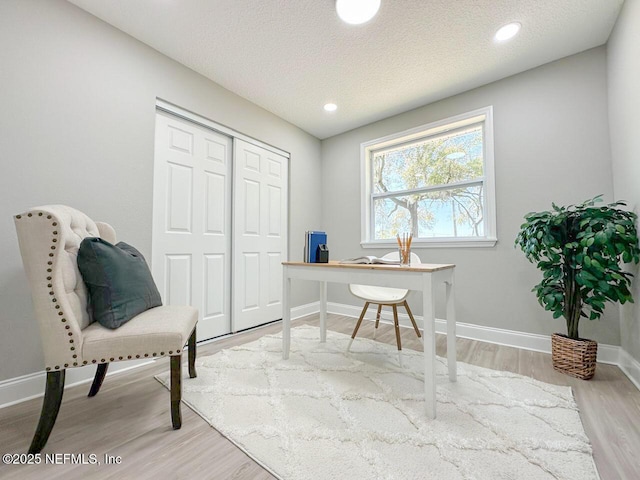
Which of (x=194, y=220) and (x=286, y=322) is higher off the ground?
(x=194, y=220)

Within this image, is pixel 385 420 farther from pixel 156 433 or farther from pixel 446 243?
pixel 446 243

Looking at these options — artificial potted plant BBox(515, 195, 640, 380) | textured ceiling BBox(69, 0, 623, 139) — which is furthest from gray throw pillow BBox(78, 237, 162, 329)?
artificial potted plant BBox(515, 195, 640, 380)

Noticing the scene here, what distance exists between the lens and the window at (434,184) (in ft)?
8.90

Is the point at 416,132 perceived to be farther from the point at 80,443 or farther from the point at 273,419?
the point at 80,443

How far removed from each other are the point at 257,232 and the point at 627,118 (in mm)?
3083

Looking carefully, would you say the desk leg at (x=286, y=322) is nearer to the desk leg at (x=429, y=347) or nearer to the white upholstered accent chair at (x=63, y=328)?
the white upholstered accent chair at (x=63, y=328)

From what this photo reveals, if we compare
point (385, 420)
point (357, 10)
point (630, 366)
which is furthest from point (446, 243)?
point (357, 10)

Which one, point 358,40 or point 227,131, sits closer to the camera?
point 358,40

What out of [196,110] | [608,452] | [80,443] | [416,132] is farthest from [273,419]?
[416,132]

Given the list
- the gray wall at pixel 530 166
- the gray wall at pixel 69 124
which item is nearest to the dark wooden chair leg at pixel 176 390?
the gray wall at pixel 69 124

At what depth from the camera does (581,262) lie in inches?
69.4

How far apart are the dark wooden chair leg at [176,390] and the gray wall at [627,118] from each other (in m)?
2.66

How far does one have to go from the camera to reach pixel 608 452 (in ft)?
3.70

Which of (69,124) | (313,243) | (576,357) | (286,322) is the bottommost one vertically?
(576,357)
